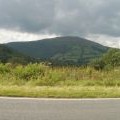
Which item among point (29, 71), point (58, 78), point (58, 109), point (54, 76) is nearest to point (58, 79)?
point (58, 78)

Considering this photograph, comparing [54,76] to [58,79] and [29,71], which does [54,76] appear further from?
[29,71]

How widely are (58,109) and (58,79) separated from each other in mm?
7776

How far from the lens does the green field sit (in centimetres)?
1531

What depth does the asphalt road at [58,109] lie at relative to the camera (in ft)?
31.6

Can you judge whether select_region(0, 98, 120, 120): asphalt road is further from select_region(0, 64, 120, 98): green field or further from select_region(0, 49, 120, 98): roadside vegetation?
select_region(0, 49, 120, 98): roadside vegetation

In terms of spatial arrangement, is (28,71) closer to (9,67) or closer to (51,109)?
(9,67)

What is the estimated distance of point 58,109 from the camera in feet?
35.0

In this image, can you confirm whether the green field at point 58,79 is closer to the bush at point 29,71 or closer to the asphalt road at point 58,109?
the bush at point 29,71

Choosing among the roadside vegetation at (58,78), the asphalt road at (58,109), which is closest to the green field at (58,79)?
the roadside vegetation at (58,78)

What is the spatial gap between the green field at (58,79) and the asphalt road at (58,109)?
2145 mm

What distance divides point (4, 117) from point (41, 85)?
7.83 m

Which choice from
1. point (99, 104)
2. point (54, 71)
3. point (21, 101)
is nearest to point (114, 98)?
point (99, 104)

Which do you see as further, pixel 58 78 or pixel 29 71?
pixel 29 71

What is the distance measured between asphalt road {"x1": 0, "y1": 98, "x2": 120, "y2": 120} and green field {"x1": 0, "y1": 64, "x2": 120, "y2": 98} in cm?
214
